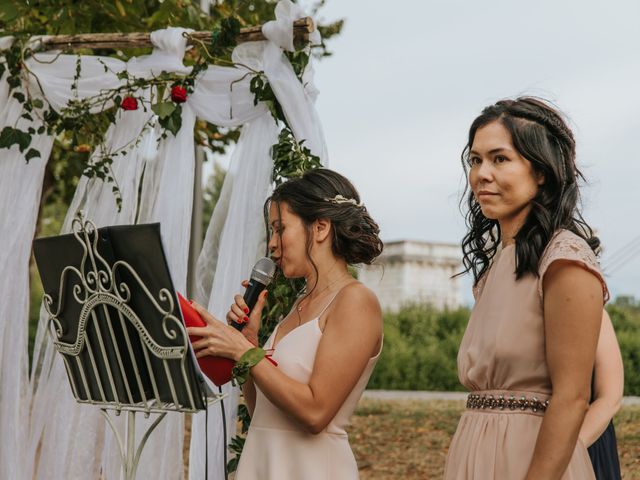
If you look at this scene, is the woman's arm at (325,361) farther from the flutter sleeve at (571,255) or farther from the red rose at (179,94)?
the red rose at (179,94)

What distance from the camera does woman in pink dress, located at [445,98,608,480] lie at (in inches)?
70.5

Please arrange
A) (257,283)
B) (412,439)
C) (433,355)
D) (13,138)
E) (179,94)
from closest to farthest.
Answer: (257,283), (179,94), (13,138), (412,439), (433,355)

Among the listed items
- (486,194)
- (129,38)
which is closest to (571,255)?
(486,194)

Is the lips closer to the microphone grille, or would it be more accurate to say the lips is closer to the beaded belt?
the beaded belt

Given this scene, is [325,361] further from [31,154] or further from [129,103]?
[31,154]

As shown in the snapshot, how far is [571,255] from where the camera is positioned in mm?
1810

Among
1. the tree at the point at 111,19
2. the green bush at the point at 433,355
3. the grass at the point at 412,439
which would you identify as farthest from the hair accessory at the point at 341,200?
the green bush at the point at 433,355

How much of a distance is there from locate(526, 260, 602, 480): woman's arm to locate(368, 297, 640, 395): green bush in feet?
43.2

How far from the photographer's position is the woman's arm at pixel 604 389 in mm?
1879

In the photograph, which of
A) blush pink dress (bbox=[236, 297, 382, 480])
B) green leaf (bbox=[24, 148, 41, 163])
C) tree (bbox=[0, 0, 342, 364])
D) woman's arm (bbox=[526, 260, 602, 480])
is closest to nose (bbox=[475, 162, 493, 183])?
woman's arm (bbox=[526, 260, 602, 480])

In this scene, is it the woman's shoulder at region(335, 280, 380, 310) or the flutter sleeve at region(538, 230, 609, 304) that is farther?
the woman's shoulder at region(335, 280, 380, 310)

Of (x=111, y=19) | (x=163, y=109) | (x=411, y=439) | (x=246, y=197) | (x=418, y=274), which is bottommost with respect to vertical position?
(x=411, y=439)

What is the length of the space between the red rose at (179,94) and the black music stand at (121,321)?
7.14 feet

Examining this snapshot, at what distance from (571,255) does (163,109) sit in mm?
3002
